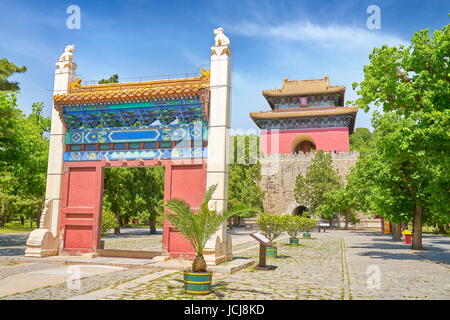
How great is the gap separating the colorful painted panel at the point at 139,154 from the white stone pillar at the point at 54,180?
1.39ft

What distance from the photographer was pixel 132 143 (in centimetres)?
1200

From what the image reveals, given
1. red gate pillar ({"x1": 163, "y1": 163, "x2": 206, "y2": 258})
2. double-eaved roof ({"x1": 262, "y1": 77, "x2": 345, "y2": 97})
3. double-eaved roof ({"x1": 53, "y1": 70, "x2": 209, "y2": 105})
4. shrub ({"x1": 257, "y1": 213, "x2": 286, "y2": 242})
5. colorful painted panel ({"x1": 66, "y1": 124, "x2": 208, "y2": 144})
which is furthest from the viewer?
double-eaved roof ({"x1": 262, "y1": 77, "x2": 345, "y2": 97})

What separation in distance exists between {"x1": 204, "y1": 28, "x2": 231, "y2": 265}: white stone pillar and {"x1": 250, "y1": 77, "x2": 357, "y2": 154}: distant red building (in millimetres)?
32844

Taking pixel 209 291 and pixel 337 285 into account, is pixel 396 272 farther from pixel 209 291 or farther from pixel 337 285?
pixel 209 291

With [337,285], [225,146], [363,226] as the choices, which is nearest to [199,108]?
[225,146]

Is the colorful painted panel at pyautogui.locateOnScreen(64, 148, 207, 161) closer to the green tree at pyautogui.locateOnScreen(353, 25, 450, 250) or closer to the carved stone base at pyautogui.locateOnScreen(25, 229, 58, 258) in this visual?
the carved stone base at pyautogui.locateOnScreen(25, 229, 58, 258)

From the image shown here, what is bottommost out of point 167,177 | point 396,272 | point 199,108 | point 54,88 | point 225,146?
point 396,272

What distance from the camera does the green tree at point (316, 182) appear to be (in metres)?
37.9

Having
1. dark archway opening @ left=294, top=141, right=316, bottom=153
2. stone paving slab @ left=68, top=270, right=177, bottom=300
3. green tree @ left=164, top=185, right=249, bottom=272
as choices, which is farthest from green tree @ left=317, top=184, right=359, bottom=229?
green tree @ left=164, top=185, right=249, bottom=272

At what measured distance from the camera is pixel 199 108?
1134 cm

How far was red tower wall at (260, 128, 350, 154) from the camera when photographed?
43.0m

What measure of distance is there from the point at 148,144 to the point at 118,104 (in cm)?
154

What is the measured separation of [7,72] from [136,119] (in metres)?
5.95

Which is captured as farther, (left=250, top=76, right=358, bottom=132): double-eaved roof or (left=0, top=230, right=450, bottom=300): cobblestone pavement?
(left=250, top=76, right=358, bottom=132): double-eaved roof
